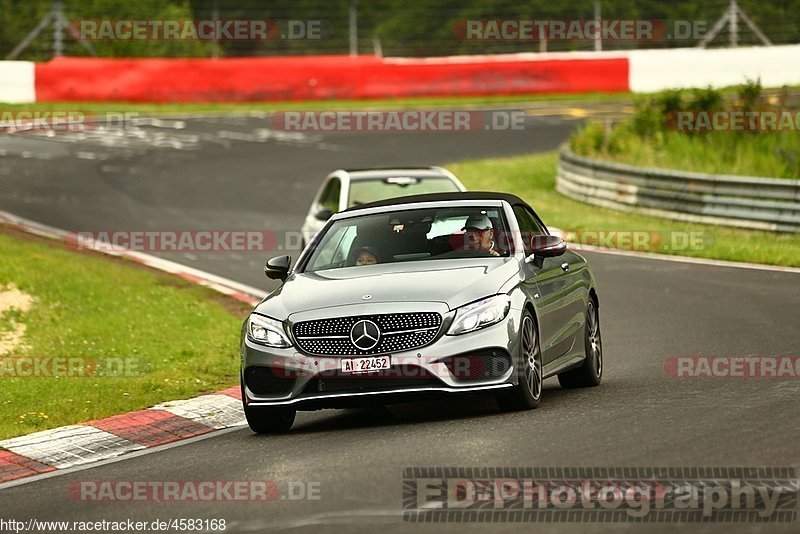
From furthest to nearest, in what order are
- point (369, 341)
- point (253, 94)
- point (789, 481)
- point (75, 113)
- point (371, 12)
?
1. point (371, 12)
2. point (253, 94)
3. point (75, 113)
4. point (369, 341)
5. point (789, 481)

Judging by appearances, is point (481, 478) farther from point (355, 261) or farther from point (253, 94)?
point (253, 94)

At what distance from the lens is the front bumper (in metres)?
10.1

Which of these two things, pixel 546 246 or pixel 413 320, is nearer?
pixel 413 320

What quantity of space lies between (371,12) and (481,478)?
65.5m

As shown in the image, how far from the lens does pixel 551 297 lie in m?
11.4

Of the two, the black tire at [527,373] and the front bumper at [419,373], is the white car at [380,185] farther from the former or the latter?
the front bumper at [419,373]

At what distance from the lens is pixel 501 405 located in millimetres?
10484

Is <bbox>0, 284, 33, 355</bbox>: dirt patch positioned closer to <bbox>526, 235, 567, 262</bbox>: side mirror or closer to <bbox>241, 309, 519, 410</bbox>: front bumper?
<bbox>241, 309, 519, 410</bbox>: front bumper

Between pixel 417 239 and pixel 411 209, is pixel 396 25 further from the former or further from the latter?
pixel 417 239

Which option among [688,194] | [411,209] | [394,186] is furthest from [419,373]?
[688,194]

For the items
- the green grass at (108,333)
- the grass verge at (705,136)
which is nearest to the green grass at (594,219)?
the grass verge at (705,136)

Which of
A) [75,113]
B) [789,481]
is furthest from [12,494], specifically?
[75,113]

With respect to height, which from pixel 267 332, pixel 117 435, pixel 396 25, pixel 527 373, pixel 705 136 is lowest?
pixel 117 435

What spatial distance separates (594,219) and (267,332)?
50.9ft
